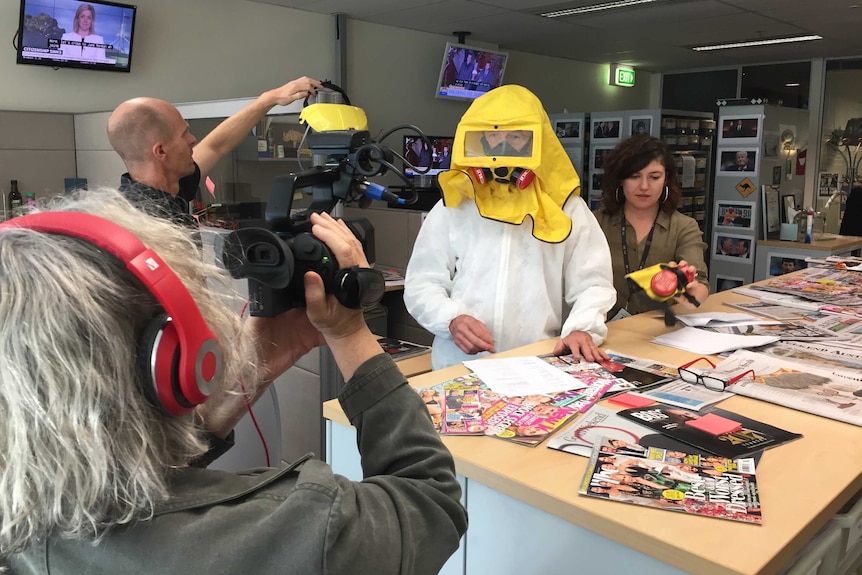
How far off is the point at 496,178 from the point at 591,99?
7.02m

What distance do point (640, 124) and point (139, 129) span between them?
4.88m

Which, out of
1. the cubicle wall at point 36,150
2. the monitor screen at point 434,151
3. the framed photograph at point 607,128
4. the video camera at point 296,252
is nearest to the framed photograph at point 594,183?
the framed photograph at point 607,128

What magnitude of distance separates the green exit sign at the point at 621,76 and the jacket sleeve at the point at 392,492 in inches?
340

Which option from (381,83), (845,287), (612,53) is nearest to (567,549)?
(845,287)

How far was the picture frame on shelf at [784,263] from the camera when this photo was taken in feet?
16.3

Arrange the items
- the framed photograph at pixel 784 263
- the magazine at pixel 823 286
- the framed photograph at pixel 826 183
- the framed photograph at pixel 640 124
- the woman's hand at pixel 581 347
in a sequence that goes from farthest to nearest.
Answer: the framed photograph at pixel 826 183 < the framed photograph at pixel 640 124 < the framed photograph at pixel 784 263 < the magazine at pixel 823 286 < the woman's hand at pixel 581 347

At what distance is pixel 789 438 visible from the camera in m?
1.30

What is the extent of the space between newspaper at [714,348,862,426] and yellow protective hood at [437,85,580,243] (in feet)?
1.96

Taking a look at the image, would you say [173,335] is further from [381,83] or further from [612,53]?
[612,53]

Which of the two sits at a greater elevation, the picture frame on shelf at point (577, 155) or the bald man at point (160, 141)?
the picture frame on shelf at point (577, 155)

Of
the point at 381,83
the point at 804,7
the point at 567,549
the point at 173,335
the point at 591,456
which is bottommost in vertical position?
the point at 567,549

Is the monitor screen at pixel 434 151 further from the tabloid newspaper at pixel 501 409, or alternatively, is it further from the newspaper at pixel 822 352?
the tabloid newspaper at pixel 501 409

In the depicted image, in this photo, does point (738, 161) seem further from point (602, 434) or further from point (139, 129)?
point (602, 434)

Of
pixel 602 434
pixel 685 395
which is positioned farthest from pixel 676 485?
pixel 685 395
